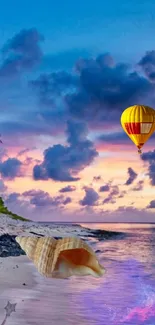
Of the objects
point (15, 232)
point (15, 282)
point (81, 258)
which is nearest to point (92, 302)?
point (15, 282)

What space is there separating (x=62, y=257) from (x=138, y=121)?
3221cm

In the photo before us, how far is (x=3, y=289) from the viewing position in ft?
68.9

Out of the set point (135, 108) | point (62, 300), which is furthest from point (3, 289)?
point (135, 108)

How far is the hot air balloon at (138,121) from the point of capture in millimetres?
40594

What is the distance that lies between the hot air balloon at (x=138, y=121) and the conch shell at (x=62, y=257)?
105 ft

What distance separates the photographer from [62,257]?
29.8 ft

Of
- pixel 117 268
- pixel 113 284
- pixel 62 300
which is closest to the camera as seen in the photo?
pixel 62 300

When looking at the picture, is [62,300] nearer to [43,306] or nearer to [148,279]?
[43,306]

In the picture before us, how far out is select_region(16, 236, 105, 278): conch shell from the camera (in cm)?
855

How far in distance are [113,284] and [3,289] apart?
7055mm

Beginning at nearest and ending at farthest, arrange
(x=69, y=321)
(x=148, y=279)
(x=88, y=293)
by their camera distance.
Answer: (x=69, y=321)
(x=88, y=293)
(x=148, y=279)

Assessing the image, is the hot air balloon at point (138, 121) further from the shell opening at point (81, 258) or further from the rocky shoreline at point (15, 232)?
the shell opening at point (81, 258)

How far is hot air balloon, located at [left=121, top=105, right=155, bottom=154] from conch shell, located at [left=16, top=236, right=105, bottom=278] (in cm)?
3187

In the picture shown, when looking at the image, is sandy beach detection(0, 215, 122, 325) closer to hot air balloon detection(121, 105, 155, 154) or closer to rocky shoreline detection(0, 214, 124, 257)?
rocky shoreline detection(0, 214, 124, 257)
